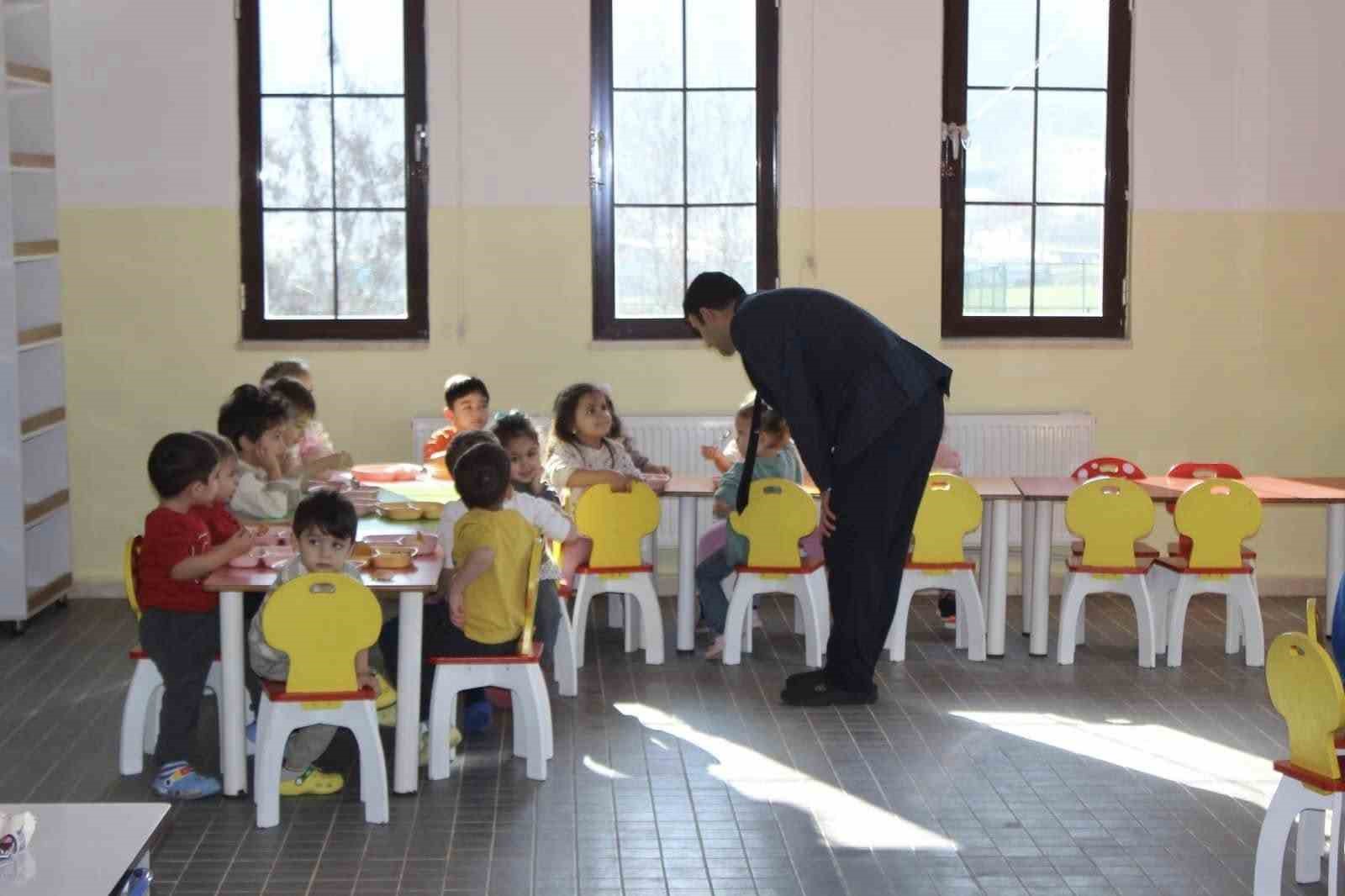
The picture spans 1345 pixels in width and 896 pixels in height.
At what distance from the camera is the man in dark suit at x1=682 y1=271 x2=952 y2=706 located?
597 centimetres

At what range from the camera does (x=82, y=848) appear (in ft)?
9.34

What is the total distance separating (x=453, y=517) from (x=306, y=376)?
6.33 ft

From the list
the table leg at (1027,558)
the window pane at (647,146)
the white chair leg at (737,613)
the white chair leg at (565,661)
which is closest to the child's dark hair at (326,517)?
the white chair leg at (565,661)

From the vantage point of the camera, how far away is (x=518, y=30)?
7.93 metres

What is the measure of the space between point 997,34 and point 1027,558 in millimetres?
2489

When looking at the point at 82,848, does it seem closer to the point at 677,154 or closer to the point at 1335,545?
the point at 1335,545

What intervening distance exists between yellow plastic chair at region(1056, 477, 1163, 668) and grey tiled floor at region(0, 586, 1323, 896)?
168mm

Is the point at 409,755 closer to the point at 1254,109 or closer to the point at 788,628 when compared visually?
the point at 788,628

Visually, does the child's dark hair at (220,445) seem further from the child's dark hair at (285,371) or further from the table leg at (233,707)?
the child's dark hair at (285,371)

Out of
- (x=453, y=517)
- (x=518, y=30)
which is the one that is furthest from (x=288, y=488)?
(x=518, y=30)

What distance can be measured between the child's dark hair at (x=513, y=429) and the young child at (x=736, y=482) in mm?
921

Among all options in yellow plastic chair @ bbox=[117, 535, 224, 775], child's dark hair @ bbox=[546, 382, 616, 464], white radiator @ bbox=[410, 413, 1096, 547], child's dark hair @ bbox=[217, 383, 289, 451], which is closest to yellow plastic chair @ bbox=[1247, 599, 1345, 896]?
yellow plastic chair @ bbox=[117, 535, 224, 775]

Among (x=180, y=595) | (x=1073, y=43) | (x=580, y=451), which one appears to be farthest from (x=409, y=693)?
(x=1073, y=43)

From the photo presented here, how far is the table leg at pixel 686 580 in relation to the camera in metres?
6.98
